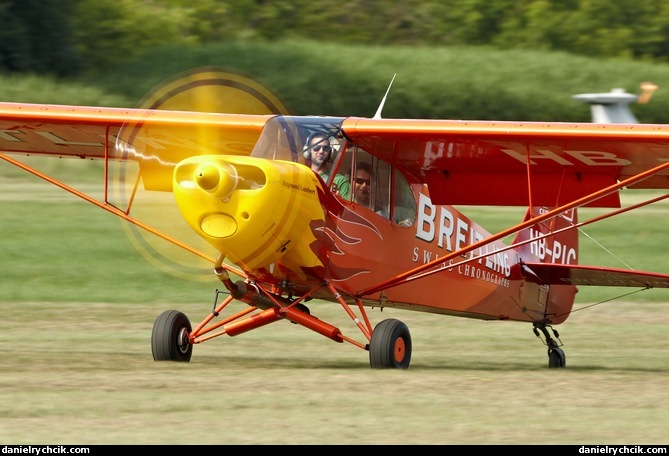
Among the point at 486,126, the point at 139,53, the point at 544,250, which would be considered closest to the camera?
the point at 486,126

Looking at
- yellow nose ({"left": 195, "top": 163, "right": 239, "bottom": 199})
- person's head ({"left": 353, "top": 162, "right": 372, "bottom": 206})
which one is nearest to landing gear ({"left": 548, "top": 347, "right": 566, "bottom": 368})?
person's head ({"left": 353, "top": 162, "right": 372, "bottom": 206})

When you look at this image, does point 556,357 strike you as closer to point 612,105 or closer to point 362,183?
point 362,183

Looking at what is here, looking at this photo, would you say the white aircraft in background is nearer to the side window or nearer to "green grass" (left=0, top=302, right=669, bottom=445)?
"green grass" (left=0, top=302, right=669, bottom=445)

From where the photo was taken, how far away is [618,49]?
62062 mm

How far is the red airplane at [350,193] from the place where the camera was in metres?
10.7

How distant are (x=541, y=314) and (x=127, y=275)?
32.7 feet

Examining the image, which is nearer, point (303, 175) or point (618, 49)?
point (303, 175)

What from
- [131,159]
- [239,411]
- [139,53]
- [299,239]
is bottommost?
[239,411]

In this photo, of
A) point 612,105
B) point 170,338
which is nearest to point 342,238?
point 170,338

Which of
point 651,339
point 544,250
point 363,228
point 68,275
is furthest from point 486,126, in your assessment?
point 68,275

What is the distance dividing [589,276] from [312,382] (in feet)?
13.9

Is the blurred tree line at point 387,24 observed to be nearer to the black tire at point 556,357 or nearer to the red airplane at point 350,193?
the red airplane at point 350,193

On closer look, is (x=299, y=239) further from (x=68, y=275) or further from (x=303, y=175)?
(x=68, y=275)

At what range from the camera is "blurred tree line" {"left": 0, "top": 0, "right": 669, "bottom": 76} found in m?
53.6
